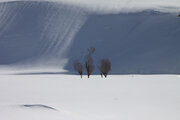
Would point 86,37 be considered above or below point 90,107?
above

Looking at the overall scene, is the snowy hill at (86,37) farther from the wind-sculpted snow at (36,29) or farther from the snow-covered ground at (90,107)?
the snow-covered ground at (90,107)

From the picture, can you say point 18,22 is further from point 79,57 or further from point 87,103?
point 87,103

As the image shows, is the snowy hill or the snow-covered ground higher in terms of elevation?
the snowy hill

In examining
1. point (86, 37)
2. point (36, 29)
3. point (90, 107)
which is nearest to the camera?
point (90, 107)

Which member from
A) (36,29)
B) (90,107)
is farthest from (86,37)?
(90,107)

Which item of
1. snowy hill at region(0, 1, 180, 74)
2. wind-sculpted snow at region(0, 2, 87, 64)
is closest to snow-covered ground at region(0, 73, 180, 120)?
snowy hill at region(0, 1, 180, 74)

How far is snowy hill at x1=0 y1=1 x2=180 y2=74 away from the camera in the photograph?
9550cm

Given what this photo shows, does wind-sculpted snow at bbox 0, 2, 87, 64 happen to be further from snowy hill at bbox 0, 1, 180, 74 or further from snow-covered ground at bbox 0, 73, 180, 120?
snow-covered ground at bbox 0, 73, 180, 120

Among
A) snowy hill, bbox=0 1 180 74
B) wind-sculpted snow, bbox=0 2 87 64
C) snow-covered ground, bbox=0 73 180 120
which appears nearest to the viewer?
snow-covered ground, bbox=0 73 180 120

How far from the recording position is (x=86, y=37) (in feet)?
356

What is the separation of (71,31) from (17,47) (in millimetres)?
16603

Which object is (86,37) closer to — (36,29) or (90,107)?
(36,29)

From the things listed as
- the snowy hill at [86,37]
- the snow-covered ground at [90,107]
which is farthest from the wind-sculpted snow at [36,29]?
the snow-covered ground at [90,107]

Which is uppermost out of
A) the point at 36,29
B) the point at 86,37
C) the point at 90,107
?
the point at 36,29
